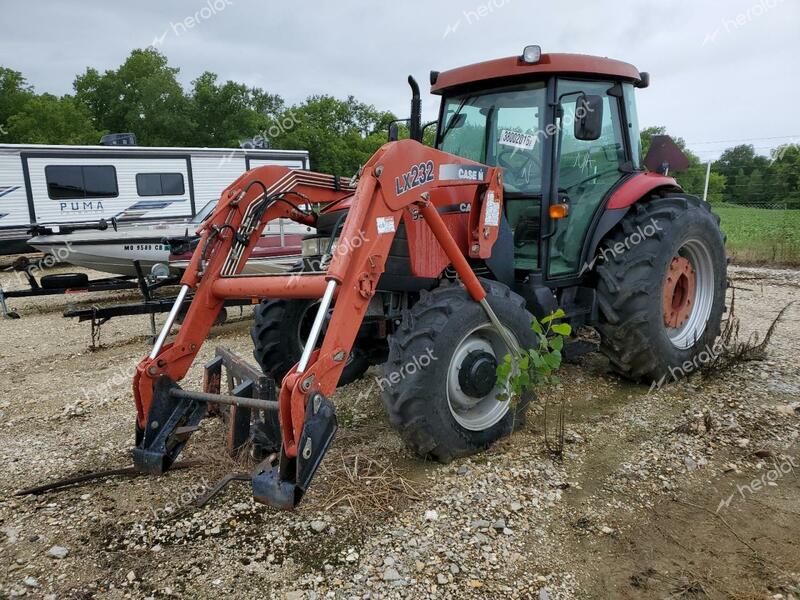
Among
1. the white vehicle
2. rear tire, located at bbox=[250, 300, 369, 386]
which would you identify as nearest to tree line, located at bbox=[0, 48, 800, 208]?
the white vehicle

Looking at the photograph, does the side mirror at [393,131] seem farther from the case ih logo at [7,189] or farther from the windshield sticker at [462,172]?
the case ih logo at [7,189]

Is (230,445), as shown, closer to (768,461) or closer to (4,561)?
(4,561)

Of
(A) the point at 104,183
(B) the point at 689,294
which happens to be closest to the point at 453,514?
(B) the point at 689,294

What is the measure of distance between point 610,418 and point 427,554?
2.05 metres

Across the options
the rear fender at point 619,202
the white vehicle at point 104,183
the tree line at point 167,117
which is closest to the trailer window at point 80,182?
the white vehicle at point 104,183

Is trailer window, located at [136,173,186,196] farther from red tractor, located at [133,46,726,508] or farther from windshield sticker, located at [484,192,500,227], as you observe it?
windshield sticker, located at [484,192,500,227]

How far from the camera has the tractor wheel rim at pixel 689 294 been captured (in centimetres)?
486

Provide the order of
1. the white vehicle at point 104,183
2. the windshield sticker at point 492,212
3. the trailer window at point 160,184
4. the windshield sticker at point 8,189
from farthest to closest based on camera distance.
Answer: the trailer window at point 160,184 < the white vehicle at point 104,183 < the windshield sticker at point 8,189 < the windshield sticker at point 492,212

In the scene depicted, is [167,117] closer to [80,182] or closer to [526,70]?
[80,182]

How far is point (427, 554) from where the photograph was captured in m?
2.63

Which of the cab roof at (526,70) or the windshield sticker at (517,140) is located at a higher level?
the cab roof at (526,70)

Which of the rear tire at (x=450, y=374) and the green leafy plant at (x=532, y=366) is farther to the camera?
the green leafy plant at (x=532, y=366)

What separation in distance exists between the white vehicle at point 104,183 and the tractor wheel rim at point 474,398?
9.54m

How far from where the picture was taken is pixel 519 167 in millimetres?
4426
